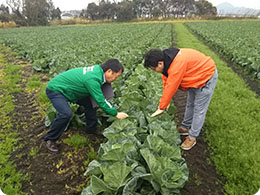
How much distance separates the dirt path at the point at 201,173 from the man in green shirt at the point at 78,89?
1434 mm

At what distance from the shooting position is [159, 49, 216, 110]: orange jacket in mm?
2730

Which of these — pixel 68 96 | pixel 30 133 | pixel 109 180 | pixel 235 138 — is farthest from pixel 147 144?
pixel 30 133

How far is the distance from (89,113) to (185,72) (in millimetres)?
1882

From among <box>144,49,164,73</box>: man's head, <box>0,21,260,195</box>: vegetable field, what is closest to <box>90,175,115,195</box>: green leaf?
<box>0,21,260,195</box>: vegetable field

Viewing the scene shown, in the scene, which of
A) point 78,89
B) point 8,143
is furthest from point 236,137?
point 8,143

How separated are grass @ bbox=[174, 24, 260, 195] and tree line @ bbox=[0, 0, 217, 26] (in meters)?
58.5

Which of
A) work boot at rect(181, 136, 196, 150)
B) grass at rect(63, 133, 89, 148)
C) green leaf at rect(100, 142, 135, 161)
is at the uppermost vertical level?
green leaf at rect(100, 142, 135, 161)

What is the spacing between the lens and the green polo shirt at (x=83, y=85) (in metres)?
2.80

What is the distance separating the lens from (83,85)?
3.00 m

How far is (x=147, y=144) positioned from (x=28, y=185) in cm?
195

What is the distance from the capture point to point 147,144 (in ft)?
7.87

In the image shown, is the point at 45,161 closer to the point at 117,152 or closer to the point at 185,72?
the point at 117,152

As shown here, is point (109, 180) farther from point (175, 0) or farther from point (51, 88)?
point (175, 0)

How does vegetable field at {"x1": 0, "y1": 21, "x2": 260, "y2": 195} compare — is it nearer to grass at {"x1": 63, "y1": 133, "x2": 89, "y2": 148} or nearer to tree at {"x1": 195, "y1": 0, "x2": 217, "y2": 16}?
grass at {"x1": 63, "y1": 133, "x2": 89, "y2": 148}
